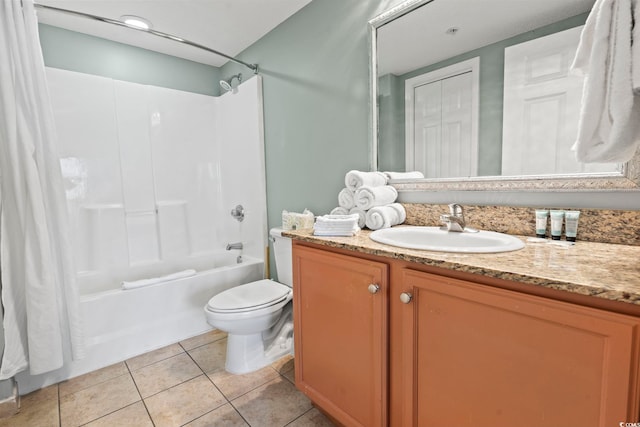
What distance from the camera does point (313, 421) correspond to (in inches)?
54.6

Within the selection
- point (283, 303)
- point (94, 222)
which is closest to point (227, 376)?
point (283, 303)

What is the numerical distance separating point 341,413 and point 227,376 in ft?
2.76

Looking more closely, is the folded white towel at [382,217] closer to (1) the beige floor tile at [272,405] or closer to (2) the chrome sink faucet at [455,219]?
(2) the chrome sink faucet at [455,219]

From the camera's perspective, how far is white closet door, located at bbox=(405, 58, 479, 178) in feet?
4.17

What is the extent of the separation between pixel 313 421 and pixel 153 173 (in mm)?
2309

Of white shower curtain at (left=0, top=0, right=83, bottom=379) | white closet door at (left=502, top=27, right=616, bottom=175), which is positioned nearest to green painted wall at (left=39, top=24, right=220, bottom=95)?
white shower curtain at (left=0, top=0, right=83, bottom=379)

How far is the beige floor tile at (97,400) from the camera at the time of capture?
145 centimetres

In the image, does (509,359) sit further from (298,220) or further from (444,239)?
(298,220)

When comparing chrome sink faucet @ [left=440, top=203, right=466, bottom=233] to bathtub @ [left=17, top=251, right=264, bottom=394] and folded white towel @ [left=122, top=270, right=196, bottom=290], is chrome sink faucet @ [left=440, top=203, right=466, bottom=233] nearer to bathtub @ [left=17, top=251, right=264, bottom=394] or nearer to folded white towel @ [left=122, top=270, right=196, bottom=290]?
bathtub @ [left=17, top=251, right=264, bottom=394]

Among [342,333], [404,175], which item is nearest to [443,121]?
[404,175]

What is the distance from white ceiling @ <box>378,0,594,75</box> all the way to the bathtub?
6.22 ft

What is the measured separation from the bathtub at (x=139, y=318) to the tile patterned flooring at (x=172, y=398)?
0.23 feet

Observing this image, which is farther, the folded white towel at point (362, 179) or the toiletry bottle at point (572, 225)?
the folded white towel at point (362, 179)

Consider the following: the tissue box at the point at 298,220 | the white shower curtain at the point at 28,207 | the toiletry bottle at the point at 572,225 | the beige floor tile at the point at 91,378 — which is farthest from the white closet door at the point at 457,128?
the beige floor tile at the point at 91,378
